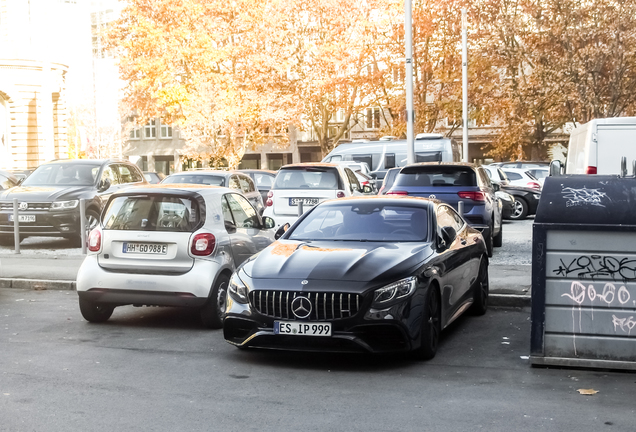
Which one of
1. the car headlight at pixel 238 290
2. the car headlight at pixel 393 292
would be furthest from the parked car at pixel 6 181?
the car headlight at pixel 393 292

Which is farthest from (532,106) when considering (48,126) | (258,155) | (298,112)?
(258,155)

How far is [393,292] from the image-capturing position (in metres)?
7.45

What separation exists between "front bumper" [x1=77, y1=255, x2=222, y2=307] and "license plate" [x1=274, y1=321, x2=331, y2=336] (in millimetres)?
1833

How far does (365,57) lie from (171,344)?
37151 mm

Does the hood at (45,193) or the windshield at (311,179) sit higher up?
the windshield at (311,179)

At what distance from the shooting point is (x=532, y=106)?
4044 cm

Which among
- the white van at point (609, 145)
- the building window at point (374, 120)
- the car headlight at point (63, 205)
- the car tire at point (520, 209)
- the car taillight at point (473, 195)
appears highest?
the building window at point (374, 120)

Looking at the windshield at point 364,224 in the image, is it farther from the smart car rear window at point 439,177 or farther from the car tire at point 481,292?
the smart car rear window at point 439,177

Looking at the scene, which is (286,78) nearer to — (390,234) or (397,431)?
(390,234)

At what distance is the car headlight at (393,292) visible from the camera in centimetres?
738

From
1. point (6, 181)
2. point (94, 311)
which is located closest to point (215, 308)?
point (94, 311)

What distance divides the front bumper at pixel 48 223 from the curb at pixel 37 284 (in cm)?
494

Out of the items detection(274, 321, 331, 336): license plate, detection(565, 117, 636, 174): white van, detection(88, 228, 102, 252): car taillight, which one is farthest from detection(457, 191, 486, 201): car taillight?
detection(274, 321, 331, 336): license plate

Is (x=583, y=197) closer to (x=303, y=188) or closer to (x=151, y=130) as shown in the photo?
(x=303, y=188)
